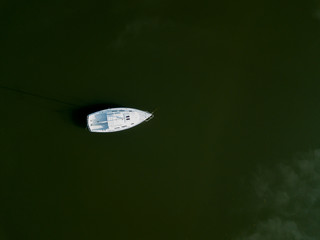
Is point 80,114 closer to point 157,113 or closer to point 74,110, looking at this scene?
point 74,110

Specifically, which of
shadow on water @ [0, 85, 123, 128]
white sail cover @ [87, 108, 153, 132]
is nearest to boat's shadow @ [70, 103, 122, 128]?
shadow on water @ [0, 85, 123, 128]

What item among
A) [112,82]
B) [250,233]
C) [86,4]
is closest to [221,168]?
[250,233]

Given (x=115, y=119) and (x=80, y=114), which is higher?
(x=80, y=114)

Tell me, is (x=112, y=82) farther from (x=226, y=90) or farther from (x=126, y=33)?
(x=226, y=90)

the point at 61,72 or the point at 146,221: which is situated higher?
the point at 61,72

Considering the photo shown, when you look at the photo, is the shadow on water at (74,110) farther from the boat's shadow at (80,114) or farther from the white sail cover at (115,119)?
the white sail cover at (115,119)

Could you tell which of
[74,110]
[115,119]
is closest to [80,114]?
[74,110]

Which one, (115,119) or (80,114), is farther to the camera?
(80,114)
